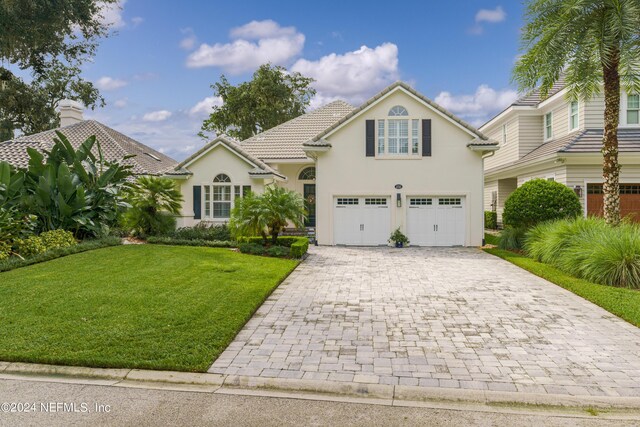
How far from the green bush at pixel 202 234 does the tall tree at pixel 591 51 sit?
12.3m

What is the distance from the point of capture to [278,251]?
44.9ft

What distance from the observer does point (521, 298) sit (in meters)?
8.62

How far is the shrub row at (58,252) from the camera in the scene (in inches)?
417

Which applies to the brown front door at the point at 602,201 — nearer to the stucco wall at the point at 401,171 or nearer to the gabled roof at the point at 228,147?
the stucco wall at the point at 401,171

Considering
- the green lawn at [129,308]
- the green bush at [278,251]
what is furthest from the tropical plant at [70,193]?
the green bush at [278,251]

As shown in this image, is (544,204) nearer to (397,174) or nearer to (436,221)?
(436,221)

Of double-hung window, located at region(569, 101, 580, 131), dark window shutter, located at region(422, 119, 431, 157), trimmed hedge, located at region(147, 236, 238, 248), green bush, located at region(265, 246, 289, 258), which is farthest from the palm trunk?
trimmed hedge, located at region(147, 236, 238, 248)

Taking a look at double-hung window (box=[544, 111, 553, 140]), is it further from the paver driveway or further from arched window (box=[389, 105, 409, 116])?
the paver driveway

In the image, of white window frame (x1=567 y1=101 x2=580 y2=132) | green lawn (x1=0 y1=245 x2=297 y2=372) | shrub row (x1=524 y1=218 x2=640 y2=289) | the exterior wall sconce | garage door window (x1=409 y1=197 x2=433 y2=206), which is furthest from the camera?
white window frame (x1=567 y1=101 x2=580 y2=132)

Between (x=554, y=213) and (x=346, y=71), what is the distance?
58.3 feet

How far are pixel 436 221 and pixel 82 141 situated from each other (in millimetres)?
18869

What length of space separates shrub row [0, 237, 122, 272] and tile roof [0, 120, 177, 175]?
8070 millimetres

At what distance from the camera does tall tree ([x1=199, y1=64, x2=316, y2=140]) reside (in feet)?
118

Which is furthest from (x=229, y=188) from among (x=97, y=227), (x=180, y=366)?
(x=180, y=366)
